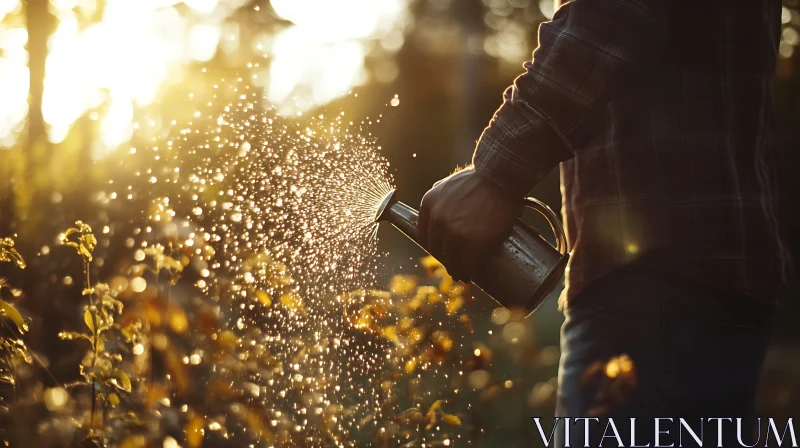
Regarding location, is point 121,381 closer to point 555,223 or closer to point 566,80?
point 555,223

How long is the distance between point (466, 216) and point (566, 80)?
0.34 metres

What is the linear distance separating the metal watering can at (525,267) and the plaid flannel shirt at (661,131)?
0.18m

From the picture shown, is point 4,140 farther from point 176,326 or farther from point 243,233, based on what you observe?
point 176,326

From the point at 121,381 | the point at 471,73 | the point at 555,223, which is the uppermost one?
the point at 471,73

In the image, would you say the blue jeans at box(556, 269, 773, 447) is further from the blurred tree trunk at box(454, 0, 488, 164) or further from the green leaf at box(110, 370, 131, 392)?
the blurred tree trunk at box(454, 0, 488, 164)

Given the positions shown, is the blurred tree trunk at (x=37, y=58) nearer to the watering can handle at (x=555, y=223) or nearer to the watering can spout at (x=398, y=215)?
the watering can spout at (x=398, y=215)

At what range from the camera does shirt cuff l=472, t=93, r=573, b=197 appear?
1621 mm

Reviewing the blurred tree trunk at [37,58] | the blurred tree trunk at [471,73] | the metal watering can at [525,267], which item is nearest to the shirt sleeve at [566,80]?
the metal watering can at [525,267]

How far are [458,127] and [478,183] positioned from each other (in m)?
14.0

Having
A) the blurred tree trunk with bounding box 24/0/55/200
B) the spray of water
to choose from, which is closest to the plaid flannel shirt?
the spray of water

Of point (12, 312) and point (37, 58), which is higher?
point (37, 58)

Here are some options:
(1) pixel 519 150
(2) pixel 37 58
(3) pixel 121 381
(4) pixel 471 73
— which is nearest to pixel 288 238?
(3) pixel 121 381

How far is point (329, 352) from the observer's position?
3.14m

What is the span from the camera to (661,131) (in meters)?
1.59
